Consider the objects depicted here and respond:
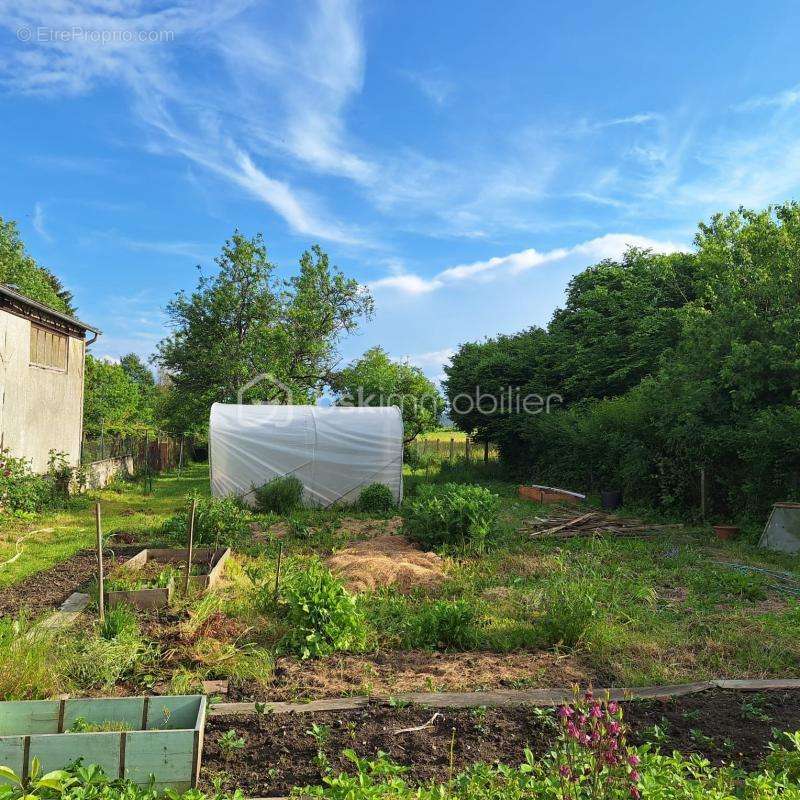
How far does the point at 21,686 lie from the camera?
3.71 meters

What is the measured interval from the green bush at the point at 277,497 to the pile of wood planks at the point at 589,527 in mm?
4708

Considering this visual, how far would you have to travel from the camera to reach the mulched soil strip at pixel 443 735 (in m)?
3.12

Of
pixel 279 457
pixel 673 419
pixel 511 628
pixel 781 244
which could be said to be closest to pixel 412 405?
pixel 279 457

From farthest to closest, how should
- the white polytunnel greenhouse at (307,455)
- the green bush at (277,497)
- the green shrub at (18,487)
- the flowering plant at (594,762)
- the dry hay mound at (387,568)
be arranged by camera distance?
the white polytunnel greenhouse at (307,455) < the green bush at (277,497) < the green shrub at (18,487) < the dry hay mound at (387,568) < the flowering plant at (594,762)

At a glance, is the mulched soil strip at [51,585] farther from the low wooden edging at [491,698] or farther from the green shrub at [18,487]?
the green shrub at [18,487]

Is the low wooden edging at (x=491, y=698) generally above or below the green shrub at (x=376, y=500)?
below

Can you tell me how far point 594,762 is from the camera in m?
2.67

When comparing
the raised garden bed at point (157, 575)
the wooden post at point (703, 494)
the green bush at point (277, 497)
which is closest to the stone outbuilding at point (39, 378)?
the green bush at point (277, 497)

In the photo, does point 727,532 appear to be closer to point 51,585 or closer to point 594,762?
point 594,762

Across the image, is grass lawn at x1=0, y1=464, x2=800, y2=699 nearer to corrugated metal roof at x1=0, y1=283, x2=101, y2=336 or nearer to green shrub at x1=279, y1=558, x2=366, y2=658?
green shrub at x1=279, y1=558, x2=366, y2=658

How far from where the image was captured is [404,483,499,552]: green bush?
889 cm

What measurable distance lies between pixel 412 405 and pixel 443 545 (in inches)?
703

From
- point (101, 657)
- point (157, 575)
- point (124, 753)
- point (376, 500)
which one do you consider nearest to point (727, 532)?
point (376, 500)

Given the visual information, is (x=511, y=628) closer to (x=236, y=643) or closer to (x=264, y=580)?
(x=236, y=643)
